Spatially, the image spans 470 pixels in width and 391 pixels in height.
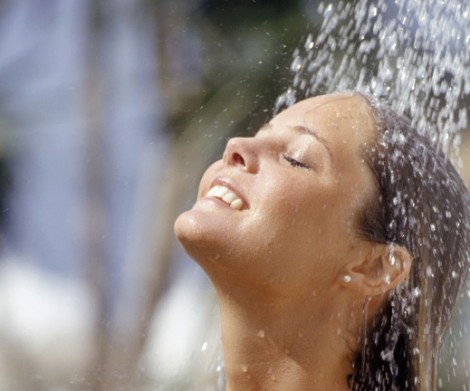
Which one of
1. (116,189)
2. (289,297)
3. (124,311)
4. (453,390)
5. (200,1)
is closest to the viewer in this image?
(289,297)

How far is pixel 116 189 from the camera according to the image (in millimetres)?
6867

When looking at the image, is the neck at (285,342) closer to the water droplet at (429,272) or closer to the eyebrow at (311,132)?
the water droplet at (429,272)

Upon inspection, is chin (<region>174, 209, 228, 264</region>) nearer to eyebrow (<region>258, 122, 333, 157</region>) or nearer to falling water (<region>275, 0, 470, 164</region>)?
eyebrow (<region>258, 122, 333, 157</region>)

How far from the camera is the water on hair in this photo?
9.71 ft

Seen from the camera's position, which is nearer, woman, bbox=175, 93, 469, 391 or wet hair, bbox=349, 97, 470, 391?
woman, bbox=175, 93, 469, 391

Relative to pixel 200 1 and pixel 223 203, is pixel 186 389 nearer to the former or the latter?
pixel 223 203

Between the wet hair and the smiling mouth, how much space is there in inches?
12.0

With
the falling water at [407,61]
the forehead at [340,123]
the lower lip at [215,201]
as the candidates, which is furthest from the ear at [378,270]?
the falling water at [407,61]

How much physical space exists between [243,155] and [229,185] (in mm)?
82

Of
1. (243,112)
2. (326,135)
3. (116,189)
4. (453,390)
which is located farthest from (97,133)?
(326,135)

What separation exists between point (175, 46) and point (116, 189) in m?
1.15

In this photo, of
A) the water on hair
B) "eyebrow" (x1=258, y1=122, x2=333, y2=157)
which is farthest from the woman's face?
the water on hair

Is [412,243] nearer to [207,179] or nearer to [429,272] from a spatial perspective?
[429,272]

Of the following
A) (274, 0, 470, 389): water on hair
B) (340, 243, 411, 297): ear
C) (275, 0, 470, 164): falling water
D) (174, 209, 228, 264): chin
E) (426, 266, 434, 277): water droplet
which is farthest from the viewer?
(275, 0, 470, 164): falling water
